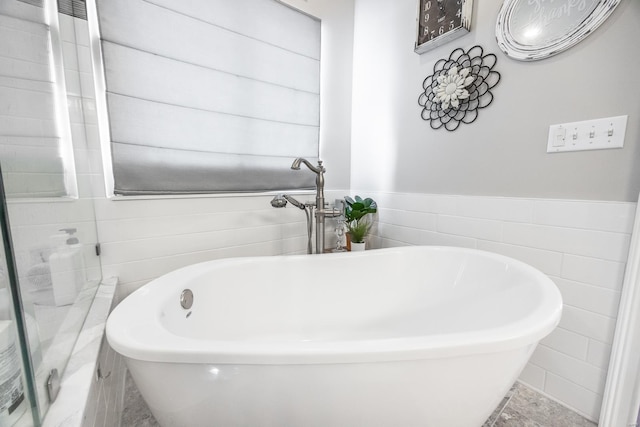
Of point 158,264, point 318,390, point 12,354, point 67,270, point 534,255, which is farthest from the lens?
point 158,264

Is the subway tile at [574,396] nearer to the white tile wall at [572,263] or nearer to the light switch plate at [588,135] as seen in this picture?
the white tile wall at [572,263]

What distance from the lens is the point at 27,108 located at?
0.61 metres

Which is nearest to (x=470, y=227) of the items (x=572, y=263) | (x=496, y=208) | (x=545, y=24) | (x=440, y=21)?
(x=496, y=208)

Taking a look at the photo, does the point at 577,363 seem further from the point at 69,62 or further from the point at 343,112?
the point at 69,62

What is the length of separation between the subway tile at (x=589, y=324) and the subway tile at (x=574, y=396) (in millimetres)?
194

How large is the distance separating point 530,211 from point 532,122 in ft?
1.09

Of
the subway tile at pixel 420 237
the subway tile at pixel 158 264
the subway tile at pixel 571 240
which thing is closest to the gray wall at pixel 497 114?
the subway tile at pixel 571 240

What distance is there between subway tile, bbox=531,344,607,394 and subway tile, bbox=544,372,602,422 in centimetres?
2

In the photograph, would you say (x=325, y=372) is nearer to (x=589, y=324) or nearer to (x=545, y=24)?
(x=589, y=324)

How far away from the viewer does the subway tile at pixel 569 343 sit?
864 millimetres

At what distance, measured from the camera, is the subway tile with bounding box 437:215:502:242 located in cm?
108

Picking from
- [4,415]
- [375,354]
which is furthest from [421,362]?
[4,415]

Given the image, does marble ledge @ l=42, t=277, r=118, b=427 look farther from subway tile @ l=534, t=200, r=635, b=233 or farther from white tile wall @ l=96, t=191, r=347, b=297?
subway tile @ l=534, t=200, r=635, b=233

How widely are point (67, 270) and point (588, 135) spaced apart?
1.65 meters
